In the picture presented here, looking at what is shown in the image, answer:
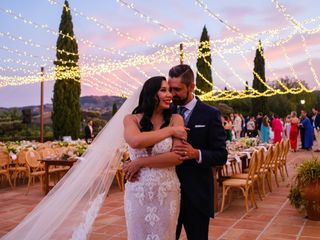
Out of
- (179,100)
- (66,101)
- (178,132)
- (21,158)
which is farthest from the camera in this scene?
(66,101)

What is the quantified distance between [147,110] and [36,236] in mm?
1528

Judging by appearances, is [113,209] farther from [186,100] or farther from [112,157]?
[186,100]

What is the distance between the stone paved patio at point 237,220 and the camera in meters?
4.61

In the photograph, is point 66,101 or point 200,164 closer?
point 200,164

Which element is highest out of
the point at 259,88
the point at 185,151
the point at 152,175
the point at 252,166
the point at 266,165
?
the point at 259,88

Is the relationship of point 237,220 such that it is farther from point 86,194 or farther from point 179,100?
point 179,100

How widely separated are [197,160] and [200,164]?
0.13 feet

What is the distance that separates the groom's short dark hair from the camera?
7.91 feet

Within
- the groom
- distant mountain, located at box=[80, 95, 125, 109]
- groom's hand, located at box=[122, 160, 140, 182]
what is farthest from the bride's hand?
distant mountain, located at box=[80, 95, 125, 109]

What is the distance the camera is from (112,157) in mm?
2996

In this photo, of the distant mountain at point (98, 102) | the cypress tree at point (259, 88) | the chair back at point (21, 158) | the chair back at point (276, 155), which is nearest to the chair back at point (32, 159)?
the chair back at point (21, 158)

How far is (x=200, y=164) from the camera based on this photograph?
2377 millimetres

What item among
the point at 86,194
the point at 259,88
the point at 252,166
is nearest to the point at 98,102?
the point at 259,88

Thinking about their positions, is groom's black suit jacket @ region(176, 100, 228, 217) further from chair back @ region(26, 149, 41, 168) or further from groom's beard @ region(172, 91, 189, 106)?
chair back @ region(26, 149, 41, 168)
